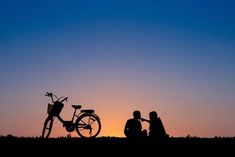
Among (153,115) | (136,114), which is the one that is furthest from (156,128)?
(136,114)

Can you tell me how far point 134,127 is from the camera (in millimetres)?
18156

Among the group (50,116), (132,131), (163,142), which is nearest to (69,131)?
(50,116)

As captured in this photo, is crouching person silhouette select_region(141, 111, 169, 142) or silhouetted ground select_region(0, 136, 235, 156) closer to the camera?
silhouetted ground select_region(0, 136, 235, 156)

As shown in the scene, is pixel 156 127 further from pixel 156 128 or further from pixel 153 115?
pixel 153 115

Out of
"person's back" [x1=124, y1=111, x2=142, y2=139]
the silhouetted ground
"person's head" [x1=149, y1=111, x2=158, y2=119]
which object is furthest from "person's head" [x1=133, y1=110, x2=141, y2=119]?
the silhouetted ground

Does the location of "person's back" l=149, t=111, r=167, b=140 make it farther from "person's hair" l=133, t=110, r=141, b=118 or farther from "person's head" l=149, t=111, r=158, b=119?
"person's hair" l=133, t=110, r=141, b=118

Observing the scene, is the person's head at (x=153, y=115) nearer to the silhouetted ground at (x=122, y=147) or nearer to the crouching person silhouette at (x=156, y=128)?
the crouching person silhouette at (x=156, y=128)

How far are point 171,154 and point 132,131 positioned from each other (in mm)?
3656

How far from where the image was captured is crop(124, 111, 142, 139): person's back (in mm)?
18094

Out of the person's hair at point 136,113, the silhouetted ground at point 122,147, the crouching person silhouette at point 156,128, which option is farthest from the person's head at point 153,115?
the silhouetted ground at point 122,147

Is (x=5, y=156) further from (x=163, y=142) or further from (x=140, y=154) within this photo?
(x=163, y=142)

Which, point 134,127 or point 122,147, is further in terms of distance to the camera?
point 134,127

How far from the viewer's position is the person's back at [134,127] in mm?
18094

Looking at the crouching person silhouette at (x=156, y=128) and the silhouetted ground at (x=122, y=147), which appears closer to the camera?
the silhouetted ground at (x=122, y=147)
